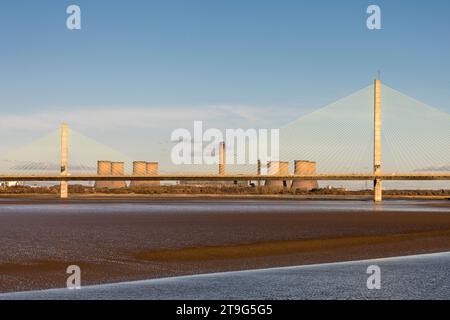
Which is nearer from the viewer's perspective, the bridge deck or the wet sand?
the wet sand

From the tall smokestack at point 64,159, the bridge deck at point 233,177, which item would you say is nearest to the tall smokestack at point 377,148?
the bridge deck at point 233,177

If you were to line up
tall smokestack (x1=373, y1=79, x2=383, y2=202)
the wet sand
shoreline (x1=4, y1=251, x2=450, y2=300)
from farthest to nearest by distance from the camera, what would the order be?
1. tall smokestack (x1=373, y1=79, x2=383, y2=202)
2. the wet sand
3. shoreline (x1=4, y1=251, x2=450, y2=300)

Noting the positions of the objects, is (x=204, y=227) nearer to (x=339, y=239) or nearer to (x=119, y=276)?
(x=339, y=239)

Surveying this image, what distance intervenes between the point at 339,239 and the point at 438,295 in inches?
330

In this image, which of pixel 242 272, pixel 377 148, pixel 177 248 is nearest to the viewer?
pixel 242 272

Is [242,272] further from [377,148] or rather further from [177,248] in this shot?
[377,148]

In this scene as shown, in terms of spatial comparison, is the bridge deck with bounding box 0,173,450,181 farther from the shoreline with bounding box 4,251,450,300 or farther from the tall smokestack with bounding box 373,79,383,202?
the shoreline with bounding box 4,251,450,300

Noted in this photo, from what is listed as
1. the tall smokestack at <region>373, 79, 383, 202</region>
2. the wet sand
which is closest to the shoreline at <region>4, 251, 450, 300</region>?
the wet sand

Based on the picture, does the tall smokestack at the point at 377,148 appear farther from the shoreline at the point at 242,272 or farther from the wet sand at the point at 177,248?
the shoreline at the point at 242,272

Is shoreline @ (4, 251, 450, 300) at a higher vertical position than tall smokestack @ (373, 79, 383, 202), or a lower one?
lower

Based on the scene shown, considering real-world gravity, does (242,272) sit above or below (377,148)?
below

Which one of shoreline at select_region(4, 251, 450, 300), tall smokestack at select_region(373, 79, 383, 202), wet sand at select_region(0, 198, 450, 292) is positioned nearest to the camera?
shoreline at select_region(4, 251, 450, 300)

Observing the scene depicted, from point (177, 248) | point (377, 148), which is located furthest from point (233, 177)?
point (177, 248)

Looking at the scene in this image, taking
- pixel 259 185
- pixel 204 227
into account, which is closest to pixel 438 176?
pixel 204 227
